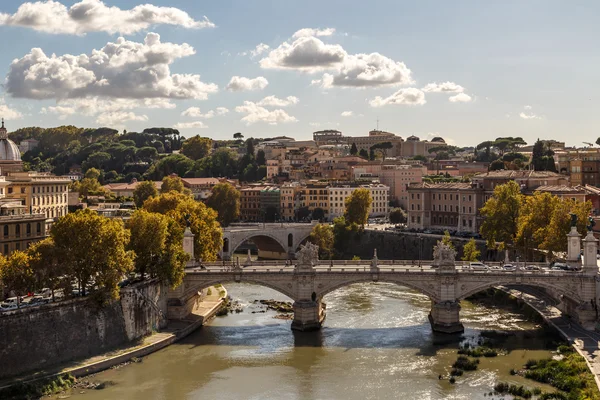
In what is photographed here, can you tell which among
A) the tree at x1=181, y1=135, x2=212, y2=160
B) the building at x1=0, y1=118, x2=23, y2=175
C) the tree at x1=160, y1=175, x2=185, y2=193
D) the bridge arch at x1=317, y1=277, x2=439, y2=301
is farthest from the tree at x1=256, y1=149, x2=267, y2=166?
the bridge arch at x1=317, y1=277, x2=439, y2=301

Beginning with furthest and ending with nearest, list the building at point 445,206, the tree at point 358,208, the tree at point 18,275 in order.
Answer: the tree at point 358,208 → the building at point 445,206 → the tree at point 18,275

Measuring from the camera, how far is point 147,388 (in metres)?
32.4

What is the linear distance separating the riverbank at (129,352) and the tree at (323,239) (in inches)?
1021

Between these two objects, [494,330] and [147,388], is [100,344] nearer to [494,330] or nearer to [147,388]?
[147,388]

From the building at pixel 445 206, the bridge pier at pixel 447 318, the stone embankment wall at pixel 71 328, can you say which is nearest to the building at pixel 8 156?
the stone embankment wall at pixel 71 328

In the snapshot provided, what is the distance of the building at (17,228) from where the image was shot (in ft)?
140

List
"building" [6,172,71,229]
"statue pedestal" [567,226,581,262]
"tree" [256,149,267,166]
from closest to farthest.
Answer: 1. "statue pedestal" [567,226,581,262]
2. "building" [6,172,71,229]
3. "tree" [256,149,267,166]

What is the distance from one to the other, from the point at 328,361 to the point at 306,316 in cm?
575

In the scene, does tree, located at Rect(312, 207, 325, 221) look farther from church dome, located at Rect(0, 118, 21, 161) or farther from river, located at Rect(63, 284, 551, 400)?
river, located at Rect(63, 284, 551, 400)

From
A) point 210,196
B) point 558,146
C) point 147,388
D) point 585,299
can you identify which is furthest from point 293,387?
point 558,146

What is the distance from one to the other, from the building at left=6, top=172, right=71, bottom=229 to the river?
15.4m

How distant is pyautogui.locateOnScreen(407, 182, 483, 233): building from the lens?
236 ft

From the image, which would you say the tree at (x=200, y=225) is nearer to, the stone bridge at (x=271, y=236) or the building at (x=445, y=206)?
the stone bridge at (x=271, y=236)

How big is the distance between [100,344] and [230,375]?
18.5 ft
